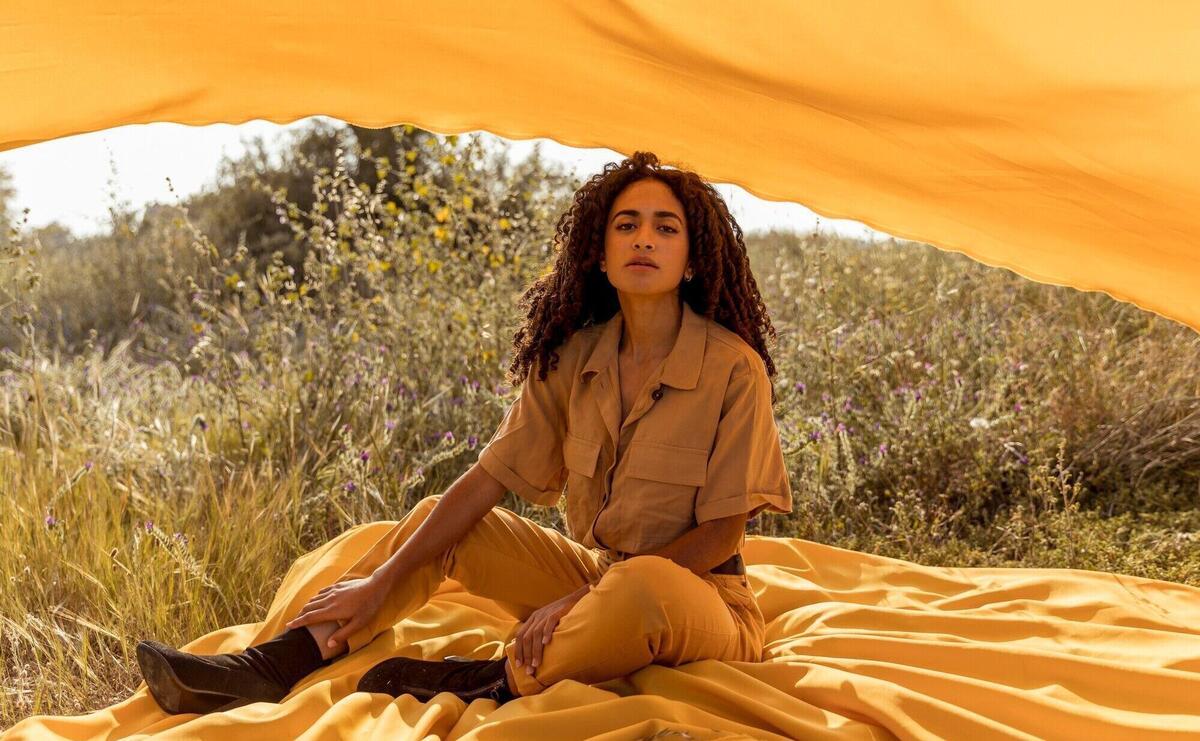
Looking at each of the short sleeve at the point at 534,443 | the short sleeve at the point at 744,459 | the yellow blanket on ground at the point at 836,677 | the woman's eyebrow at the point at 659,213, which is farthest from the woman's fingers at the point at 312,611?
the woman's eyebrow at the point at 659,213

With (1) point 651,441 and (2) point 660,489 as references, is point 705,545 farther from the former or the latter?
(1) point 651,441

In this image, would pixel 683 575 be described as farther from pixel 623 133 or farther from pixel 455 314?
pixel 455 314

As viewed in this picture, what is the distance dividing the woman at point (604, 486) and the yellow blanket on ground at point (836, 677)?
0.09 m

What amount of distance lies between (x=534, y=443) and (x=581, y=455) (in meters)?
0.14

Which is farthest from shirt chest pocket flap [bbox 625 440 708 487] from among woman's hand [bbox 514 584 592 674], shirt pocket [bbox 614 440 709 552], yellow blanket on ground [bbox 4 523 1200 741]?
yellow blanket on ground [bbox 4 523 1200 741]

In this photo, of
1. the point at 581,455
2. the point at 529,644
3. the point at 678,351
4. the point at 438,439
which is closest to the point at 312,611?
the point at 529,644

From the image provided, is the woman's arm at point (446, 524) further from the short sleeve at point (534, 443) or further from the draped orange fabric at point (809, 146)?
the draped orange fabric at point (809, 146)

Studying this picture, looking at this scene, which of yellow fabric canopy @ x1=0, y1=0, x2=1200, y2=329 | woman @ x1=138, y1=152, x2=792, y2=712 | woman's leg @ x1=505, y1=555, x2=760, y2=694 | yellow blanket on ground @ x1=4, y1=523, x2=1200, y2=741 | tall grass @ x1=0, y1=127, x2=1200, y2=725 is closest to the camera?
yellow fabric canopy @ x1=0, y1=0, x2=1200, y2=329

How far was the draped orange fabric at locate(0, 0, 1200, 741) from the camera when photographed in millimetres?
2318

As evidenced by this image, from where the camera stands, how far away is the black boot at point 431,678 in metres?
2.69

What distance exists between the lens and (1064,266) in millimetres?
3189

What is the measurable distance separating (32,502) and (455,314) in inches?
72.1

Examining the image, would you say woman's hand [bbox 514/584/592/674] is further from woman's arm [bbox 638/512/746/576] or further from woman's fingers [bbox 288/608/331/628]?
woman's fingers [bbox 288/608/331/628]

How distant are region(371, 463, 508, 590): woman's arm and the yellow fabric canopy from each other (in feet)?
3.13
